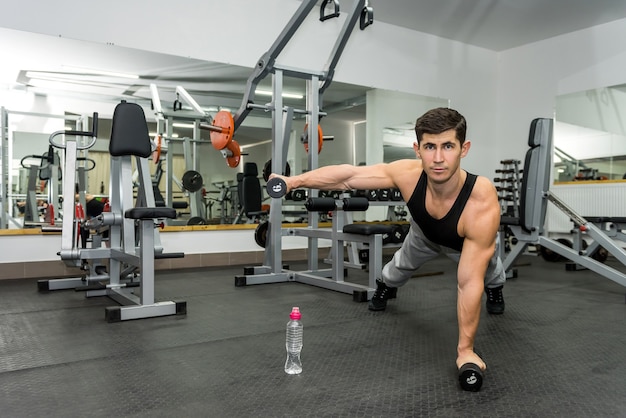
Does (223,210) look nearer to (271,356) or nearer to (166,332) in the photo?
(166,332)

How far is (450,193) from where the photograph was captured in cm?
169

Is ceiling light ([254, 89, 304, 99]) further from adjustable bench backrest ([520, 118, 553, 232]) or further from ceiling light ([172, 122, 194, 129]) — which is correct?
adjustable bench backrest ([520, 118, 553, 232])

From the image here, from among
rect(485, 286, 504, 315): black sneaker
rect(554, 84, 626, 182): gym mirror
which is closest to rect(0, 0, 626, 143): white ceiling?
rect(554, 84, 626, 182): gym mirror

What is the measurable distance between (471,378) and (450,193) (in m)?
0.61

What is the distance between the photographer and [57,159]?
4234 mm

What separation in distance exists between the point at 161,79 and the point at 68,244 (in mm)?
2144

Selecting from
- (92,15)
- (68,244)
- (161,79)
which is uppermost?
(92,15)

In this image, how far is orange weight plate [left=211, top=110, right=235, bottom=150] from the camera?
3.67 metres

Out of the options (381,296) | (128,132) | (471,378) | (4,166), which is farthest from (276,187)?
(4,166)

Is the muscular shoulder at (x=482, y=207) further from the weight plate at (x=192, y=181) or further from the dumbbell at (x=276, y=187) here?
the weight plate at (x=192, y=181)

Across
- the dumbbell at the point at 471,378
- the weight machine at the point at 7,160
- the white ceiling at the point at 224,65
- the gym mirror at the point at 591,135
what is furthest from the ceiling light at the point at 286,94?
the dumbbell at the point at 471,378

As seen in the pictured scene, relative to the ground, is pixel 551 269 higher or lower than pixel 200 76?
lower

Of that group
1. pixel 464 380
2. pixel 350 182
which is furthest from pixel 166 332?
pixel 464 380

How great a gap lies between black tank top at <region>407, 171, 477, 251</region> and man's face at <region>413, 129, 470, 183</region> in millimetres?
133
